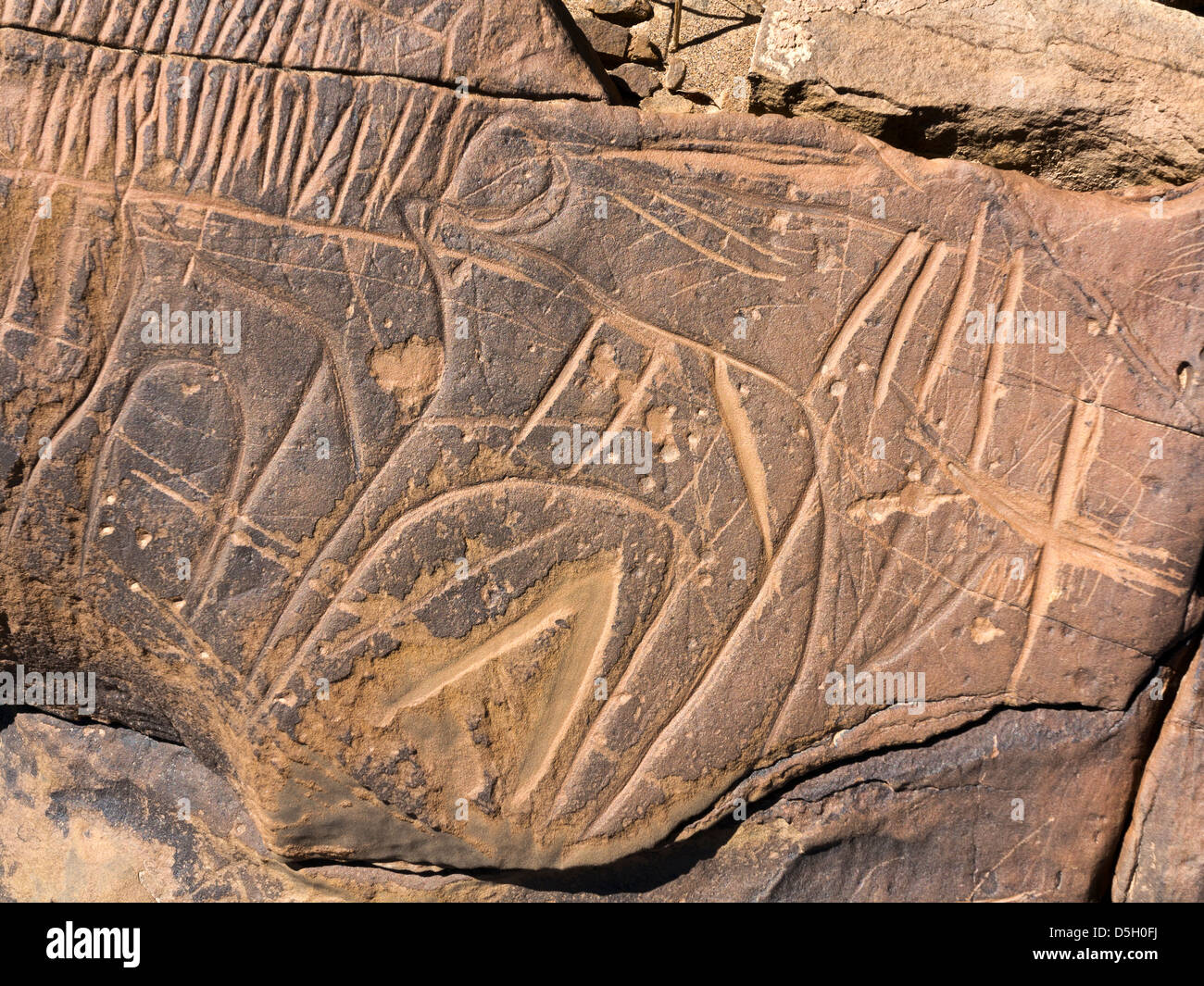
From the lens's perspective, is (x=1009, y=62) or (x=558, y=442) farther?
(x=1009, y=62)

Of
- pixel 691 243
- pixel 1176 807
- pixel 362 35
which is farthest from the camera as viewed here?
pixel 1176 807

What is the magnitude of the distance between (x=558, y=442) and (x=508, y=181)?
2.09 feet

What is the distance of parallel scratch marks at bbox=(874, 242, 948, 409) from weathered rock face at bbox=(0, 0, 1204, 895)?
0.05 feet

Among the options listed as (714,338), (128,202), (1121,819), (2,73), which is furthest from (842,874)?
(2,73)

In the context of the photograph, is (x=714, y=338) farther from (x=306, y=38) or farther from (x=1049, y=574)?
(x=306, y=38)

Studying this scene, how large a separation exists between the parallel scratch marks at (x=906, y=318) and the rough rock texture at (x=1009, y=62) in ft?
1.52

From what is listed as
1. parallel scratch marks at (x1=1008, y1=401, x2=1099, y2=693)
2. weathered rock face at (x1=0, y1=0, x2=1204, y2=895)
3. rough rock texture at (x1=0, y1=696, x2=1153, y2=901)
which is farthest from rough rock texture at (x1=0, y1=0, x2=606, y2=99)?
rough rock texture at (x1=0, y1=696, x2=1153, y2=901)

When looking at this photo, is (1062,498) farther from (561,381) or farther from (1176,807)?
(561,381)

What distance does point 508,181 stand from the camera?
6.86 ft

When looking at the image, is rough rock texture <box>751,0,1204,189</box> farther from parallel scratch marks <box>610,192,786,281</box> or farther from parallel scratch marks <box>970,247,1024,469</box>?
parallel scratch marks <box>610,192,786,281</box>

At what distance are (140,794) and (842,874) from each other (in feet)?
6.67

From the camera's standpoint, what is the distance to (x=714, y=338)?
7.02ft

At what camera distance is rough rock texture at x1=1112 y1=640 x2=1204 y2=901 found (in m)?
2.27

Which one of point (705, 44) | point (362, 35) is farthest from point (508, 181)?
point (705, 44)
